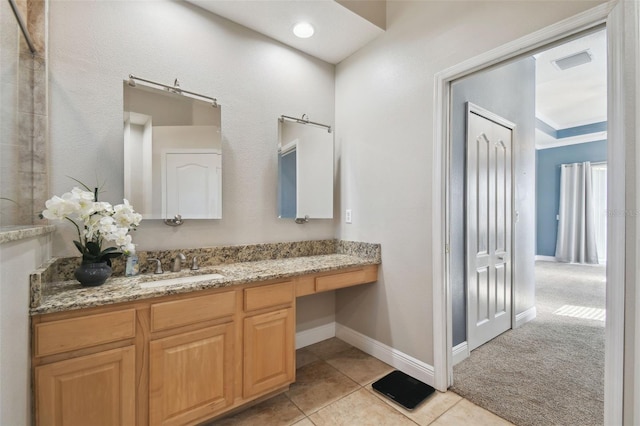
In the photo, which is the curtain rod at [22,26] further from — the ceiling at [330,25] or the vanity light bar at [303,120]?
the vanity light bar at [303,120]

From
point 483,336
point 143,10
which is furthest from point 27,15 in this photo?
point 483,336

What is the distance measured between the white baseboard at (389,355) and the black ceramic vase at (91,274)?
2015mm

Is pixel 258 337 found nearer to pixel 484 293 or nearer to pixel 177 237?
pixel 177 237

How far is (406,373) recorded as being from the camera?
215cm

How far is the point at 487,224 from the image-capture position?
2680mm

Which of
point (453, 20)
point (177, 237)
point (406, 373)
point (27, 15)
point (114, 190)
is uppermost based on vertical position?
point (453, 20)

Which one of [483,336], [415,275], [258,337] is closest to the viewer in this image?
[258,337]

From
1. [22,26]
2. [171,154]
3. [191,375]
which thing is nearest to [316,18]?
[171,154]

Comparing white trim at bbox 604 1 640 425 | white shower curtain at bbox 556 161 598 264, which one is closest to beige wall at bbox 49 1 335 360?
white trim at bbox 604 1 640 425

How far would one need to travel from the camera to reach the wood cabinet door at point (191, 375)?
141cm

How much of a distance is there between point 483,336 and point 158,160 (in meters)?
3.08

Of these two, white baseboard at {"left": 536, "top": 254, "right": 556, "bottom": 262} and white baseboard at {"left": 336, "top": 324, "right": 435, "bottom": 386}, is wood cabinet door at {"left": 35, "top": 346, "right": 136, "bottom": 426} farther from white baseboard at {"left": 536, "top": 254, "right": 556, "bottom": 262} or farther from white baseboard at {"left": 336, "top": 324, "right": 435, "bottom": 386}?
white baseboard at {"left": 536, "top": 254, "right": 556, "bottom": 262}

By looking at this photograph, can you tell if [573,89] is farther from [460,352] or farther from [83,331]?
[83,331]

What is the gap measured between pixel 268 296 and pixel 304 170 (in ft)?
3.95
